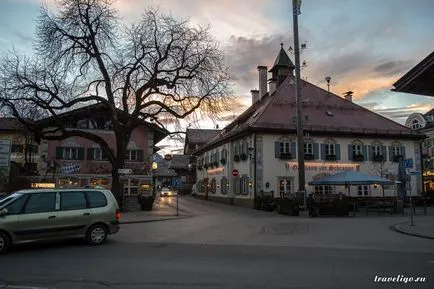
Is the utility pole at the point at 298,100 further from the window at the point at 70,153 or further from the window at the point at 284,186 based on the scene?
the window at the point at 70,153

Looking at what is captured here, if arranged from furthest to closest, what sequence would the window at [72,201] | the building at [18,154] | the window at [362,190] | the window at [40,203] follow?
the window at [362,190]
the building at [18,154]
the window at [72,201]
the window at [40,203]

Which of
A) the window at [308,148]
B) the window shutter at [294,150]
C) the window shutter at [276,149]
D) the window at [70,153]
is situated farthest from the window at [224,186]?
the window at [70,153]

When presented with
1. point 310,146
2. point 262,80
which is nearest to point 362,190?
point 310,146

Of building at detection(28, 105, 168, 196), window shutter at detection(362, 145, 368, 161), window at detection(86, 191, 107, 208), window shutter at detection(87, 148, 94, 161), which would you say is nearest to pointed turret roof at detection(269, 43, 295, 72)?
window shutter at detection(362, 145, 368, 161)

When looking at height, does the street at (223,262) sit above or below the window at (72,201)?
below

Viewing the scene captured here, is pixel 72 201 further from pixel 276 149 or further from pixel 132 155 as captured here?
pixel 132 155

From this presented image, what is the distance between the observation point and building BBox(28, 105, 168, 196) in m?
39.8

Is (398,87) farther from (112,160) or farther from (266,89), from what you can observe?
(266,89)

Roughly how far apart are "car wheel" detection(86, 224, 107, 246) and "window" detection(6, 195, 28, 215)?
213cm

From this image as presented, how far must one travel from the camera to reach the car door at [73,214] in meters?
13.4

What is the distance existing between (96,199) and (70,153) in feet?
92.7

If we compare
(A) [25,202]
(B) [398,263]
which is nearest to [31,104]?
(A) [25,202]

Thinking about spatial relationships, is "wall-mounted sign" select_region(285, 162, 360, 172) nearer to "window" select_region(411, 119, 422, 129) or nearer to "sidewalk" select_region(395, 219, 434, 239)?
"sidewalk" select_region(395, 219, 434, 239)

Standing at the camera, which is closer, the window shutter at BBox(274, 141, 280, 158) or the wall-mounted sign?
the window shutter at BBox(274, 141, 280, 158)
